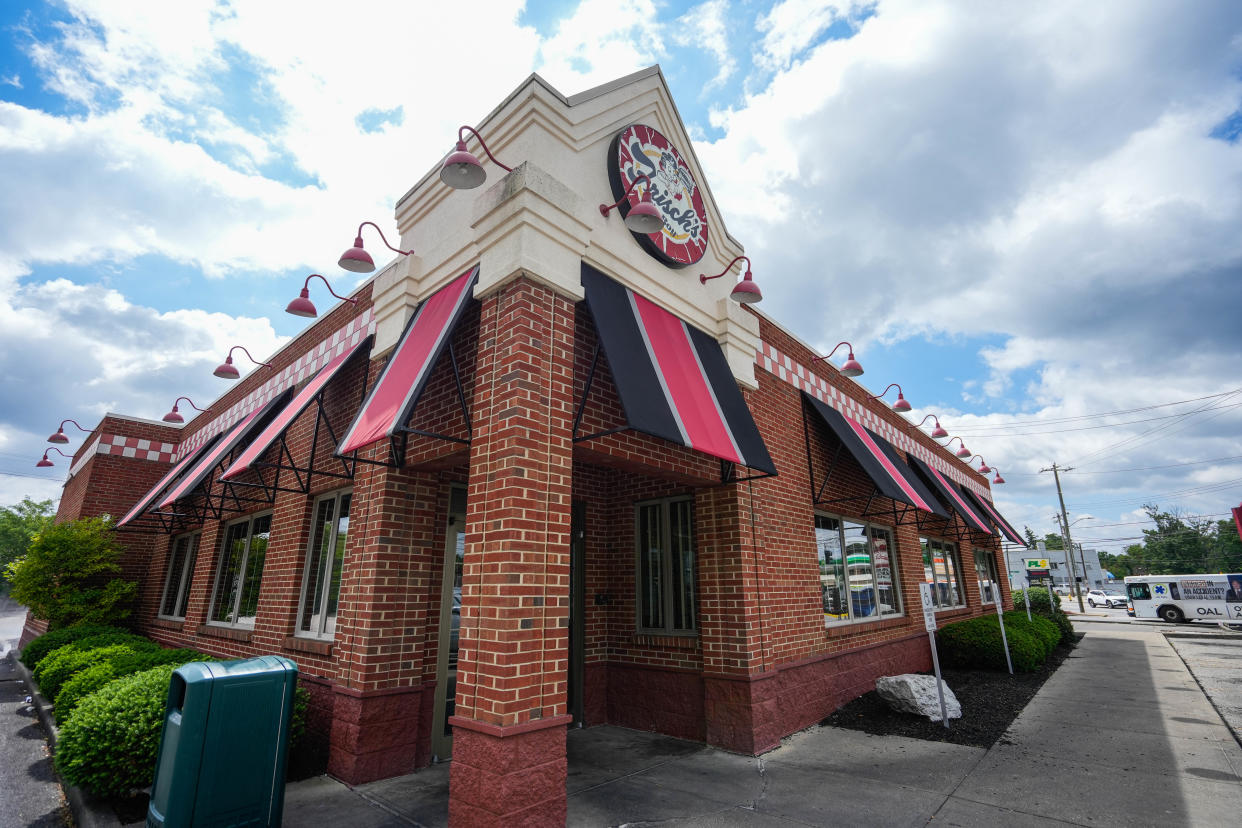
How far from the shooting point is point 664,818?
4.51 meters

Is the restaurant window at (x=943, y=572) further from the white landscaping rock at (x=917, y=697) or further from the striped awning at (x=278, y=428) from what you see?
the striped awning at (x=278, y=428)

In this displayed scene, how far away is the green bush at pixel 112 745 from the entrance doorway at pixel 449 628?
2330 millimetres

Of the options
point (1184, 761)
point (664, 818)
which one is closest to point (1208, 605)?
point (1184, 761)

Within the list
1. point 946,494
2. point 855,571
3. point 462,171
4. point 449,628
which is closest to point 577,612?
point 449,628

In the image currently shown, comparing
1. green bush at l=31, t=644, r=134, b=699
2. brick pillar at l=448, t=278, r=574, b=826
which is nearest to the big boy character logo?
brick pillar at l=448, t=278, r=574, b=826

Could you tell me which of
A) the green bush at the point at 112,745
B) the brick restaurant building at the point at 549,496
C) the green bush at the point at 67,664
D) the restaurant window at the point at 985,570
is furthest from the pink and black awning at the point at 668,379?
the restaurant window at the point at 985,570

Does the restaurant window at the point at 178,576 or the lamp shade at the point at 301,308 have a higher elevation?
the lamp shade at the point at 301,308

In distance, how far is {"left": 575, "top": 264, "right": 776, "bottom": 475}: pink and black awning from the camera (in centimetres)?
490

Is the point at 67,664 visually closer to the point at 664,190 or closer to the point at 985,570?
the point at 664,190

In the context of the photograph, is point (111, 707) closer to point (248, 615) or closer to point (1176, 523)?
point (248, 615)

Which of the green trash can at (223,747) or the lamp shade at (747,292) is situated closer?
the green trash can at (223,747)

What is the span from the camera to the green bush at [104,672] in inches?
247

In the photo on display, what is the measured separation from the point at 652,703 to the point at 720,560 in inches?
80.0

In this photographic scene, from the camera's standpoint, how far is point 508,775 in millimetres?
3934
